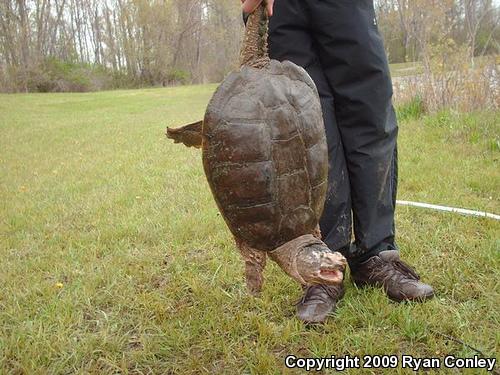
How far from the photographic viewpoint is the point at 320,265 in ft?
3.82

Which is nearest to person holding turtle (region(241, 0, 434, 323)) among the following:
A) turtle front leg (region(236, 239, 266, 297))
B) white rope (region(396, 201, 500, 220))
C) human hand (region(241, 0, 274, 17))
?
human hand (region(241, 0, 274, 17))

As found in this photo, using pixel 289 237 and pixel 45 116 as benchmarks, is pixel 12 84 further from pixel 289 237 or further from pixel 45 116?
pixel 289 237

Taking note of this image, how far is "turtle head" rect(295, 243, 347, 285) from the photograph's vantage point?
1.14 meters

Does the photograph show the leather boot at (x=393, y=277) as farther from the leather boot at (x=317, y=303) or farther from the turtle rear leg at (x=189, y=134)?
the turtle rear leg at (x=189, y=134)

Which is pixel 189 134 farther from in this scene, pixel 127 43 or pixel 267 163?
pixel 127 43

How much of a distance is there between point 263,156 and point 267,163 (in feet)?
0.07

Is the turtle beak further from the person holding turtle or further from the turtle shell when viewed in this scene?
the person holding turtle

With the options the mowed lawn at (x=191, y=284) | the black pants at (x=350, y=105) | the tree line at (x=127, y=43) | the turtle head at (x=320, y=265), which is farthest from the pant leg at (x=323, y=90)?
the tree line at (x=127, y=43)

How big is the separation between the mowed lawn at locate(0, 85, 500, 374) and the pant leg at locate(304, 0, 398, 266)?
0.33 m

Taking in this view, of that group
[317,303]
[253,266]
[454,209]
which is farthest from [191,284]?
[454,209]

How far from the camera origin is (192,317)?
1.98m

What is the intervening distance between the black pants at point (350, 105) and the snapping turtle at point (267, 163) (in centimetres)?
52

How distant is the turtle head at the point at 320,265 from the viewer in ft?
3.74

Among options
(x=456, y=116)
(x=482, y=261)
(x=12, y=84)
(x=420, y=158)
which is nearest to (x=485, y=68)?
(x=456, y=116)
